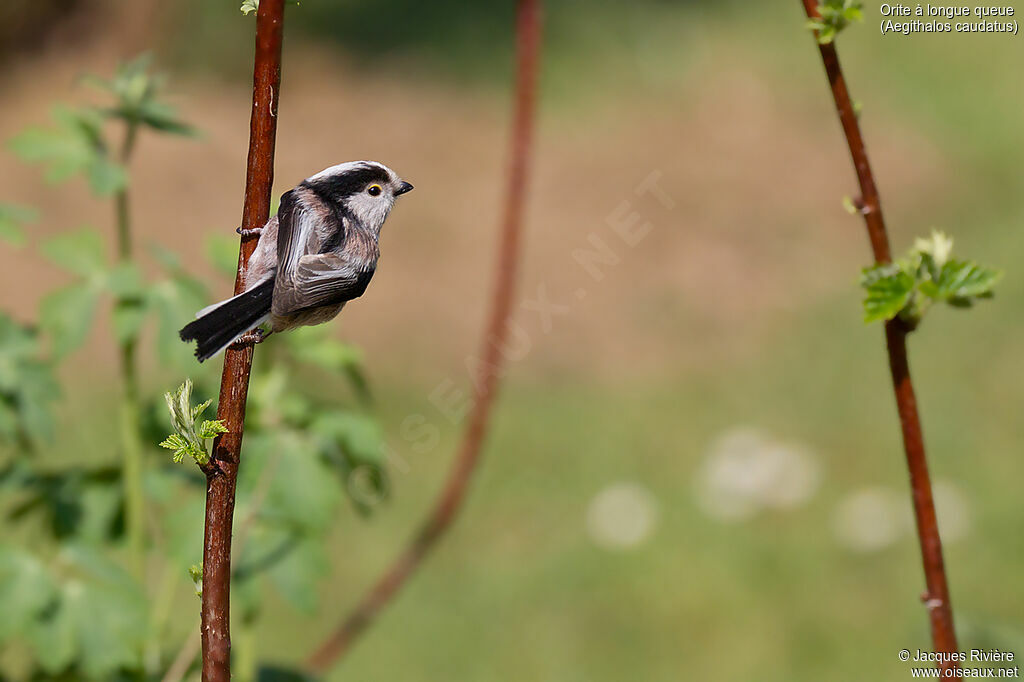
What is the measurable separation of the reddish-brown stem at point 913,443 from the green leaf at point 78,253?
63.2 inches

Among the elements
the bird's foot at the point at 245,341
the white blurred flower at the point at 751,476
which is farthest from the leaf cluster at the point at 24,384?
the white blurred flower at the point at 751,476

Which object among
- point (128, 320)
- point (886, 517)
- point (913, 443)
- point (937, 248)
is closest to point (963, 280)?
point (937, 248)

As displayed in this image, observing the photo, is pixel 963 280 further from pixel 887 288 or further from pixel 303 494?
pixel 303 494

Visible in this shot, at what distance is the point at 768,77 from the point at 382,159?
2.91 meters

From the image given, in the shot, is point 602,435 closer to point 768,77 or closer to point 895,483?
point 895,483

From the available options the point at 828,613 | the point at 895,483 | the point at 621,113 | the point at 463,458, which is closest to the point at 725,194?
the point at 621,113

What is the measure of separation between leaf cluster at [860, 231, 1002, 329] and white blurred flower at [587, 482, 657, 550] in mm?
3279

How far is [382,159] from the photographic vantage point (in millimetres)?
6695

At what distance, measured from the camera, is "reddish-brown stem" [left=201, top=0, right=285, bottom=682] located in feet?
3.15

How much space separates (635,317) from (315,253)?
479 cm

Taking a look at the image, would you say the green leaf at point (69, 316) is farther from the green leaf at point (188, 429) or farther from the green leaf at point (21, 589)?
the green leaf at point (188, 429)

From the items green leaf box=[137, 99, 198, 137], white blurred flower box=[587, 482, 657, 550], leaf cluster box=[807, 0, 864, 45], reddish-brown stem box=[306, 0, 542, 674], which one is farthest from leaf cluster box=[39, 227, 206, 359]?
white blurred flower box=[587, 482, 657, 550]

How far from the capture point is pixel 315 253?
1.28 metres

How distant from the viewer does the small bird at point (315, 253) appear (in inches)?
46.5
